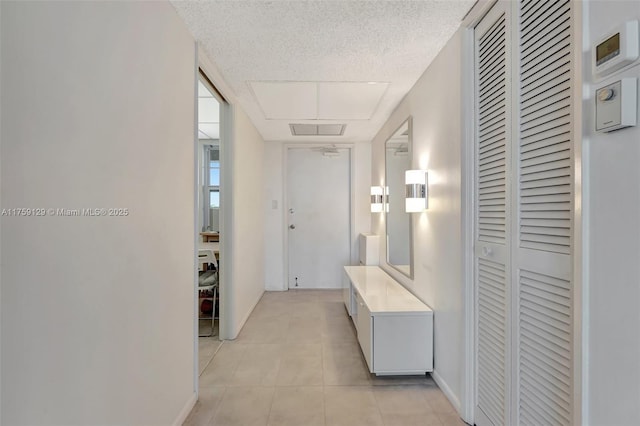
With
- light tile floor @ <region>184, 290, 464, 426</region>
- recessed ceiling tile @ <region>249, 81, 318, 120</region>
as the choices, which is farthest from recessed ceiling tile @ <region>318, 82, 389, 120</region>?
light tile floor @ <region>184, 290, 464, 426</region>

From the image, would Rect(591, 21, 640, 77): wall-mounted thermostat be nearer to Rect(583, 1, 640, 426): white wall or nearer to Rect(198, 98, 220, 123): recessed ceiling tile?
Rect(583, 1, 640, 426): white wall

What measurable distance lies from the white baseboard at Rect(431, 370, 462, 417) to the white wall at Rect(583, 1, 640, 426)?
1.21 metres

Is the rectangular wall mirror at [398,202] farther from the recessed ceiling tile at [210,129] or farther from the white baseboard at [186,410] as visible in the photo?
the recessed ceiling tile at [210,129]

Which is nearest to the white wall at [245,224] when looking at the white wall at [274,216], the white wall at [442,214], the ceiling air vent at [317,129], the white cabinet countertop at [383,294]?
the white wall at [274,216]

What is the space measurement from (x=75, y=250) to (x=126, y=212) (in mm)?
306

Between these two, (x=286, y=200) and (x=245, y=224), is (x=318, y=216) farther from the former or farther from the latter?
(x=245, y=224)

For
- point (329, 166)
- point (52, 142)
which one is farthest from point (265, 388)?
point (329, 166)

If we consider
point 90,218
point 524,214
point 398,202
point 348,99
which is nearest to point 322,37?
point 348,99

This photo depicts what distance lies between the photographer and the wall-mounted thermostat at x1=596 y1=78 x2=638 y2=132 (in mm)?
804

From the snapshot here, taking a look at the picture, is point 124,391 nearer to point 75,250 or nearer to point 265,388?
point 75,250

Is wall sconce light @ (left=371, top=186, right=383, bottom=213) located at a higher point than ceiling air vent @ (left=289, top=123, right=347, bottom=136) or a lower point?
lower

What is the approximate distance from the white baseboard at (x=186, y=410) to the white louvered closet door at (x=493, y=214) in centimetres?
166

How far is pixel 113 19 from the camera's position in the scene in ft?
4.16

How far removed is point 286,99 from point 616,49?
2.73 metres
